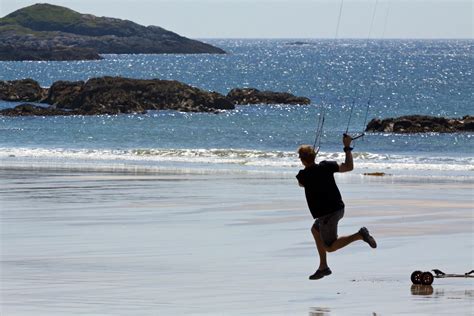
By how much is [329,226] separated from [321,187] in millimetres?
468

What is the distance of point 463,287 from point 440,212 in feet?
30.9

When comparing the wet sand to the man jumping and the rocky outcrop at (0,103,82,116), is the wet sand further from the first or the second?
the rocky outcrop at (0,103,82,116)

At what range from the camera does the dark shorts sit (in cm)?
1522

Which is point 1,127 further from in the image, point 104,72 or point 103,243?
point 104,72

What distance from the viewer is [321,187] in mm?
15109

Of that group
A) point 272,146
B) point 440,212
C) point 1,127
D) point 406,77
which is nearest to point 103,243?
point 440,212

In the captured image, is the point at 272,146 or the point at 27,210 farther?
the point at 272,146

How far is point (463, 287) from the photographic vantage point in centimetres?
1493

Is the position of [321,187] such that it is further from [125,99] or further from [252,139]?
[125,99]

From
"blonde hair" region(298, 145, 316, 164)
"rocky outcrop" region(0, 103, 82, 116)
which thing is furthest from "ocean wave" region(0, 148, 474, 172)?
"blonde hair" region(298, 145, 316, 164)

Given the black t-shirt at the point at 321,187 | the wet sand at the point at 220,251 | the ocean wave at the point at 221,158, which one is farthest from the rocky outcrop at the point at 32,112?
the black t-shirt at the point at 321,187

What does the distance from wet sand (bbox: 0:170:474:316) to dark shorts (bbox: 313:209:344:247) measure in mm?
528

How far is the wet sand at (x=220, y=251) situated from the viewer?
1405cm

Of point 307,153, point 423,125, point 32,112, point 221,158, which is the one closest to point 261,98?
point 32,112
